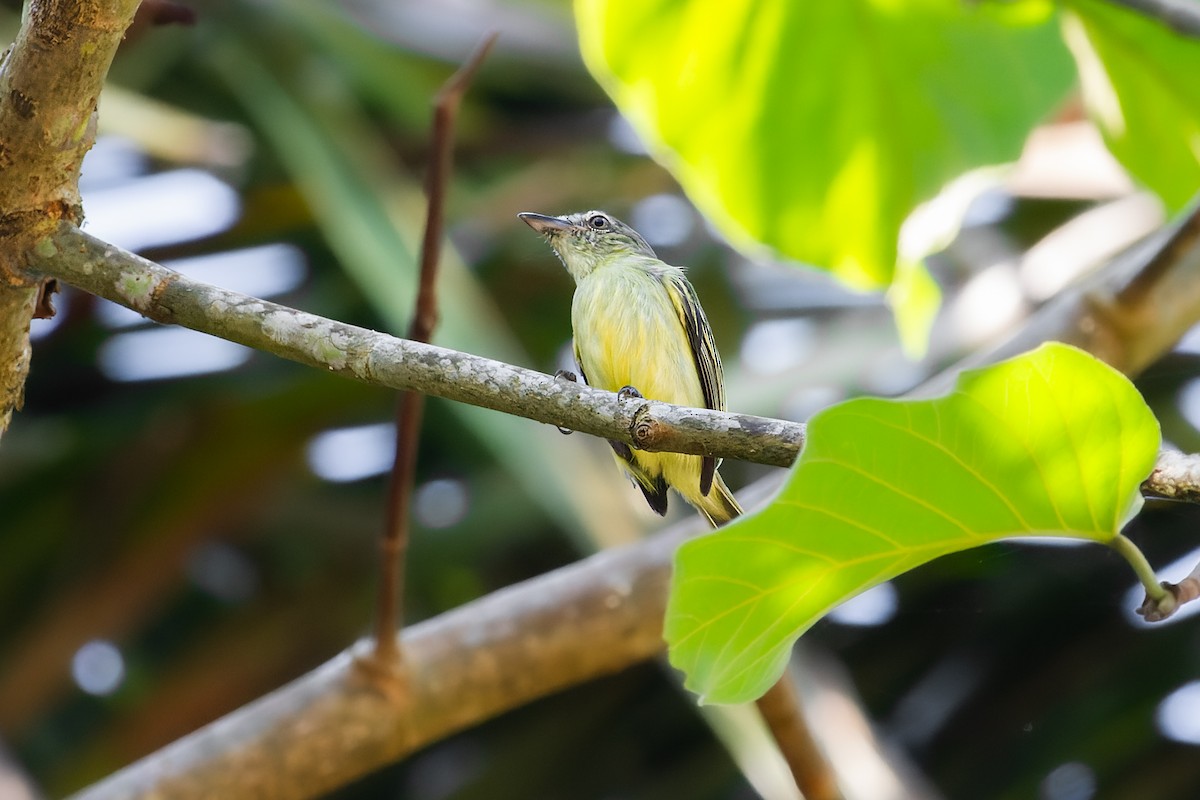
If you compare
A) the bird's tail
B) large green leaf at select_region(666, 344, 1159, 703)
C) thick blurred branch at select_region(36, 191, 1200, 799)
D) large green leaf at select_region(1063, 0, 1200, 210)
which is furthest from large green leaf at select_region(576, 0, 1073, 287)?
large green leaf at select_region(666, 344, 1159, 703)

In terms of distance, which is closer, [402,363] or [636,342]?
[402,363]

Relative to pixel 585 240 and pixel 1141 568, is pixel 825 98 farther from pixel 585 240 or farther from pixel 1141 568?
pixel 1141 568

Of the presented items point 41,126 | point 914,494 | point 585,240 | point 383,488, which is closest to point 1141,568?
point 914,494

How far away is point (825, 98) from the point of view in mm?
2453

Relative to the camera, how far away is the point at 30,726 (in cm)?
360

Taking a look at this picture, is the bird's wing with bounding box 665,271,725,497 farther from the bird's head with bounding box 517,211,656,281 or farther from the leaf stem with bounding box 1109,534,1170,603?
the leaf stem with bounding box 1109,534,1170,603

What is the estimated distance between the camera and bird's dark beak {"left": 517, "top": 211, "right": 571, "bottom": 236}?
8.83 ft

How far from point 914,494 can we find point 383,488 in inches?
115

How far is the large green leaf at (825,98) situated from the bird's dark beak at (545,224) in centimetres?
41

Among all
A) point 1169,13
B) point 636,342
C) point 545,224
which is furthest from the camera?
point 545,224

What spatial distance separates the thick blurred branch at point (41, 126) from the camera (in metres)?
1.25

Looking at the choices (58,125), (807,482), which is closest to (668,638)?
(807,482)

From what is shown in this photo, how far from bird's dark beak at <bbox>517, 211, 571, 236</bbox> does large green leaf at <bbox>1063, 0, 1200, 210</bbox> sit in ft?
3.80

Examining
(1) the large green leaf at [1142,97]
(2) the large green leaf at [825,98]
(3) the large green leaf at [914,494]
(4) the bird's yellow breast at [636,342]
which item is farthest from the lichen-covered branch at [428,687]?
(1) the large green leaf at [1142,97]
